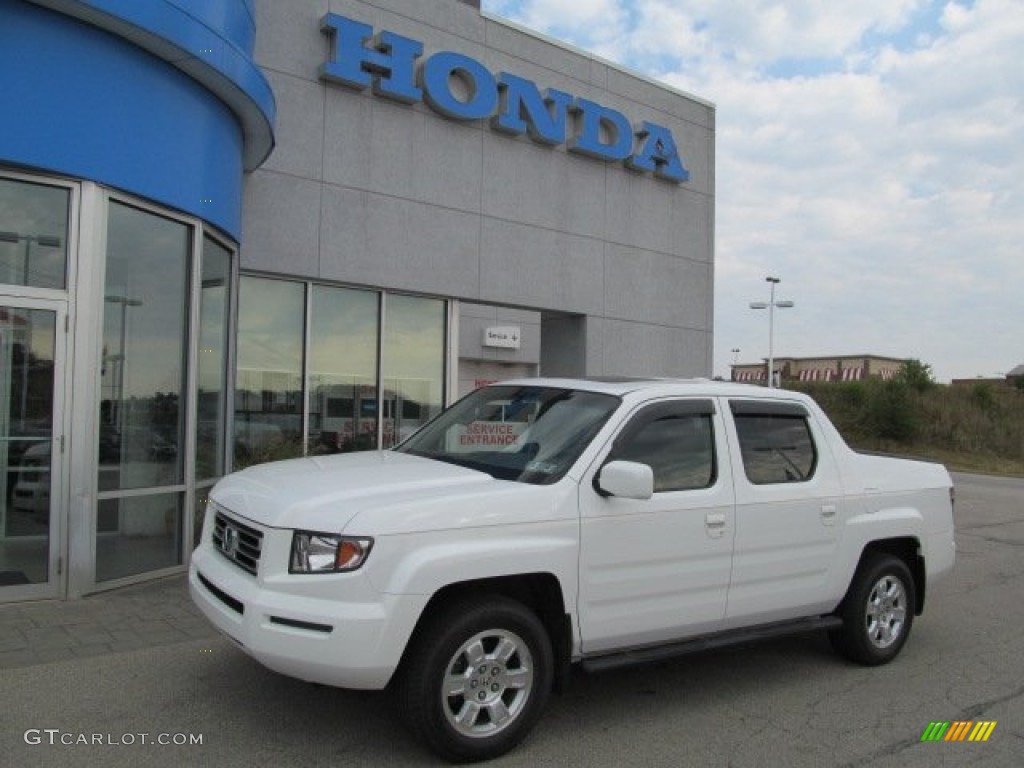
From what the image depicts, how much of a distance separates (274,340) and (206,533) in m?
6.49

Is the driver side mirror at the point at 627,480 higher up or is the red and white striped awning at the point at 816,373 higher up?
the red and white striped awning at the point at 816,373

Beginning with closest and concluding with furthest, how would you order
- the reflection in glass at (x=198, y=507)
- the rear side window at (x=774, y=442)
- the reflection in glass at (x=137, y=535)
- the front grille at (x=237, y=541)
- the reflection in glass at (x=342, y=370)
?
the front grille at (x=237, y=541)
the rear side window at (x=774, y=442)
the reflection in glass at (x=137, y=535)
the reflection in glass at (x=198, y=507)
the reflection in glass at (x=342, y=370)

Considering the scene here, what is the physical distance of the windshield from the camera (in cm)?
464

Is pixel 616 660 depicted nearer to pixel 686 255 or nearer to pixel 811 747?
Answer: pixel 811 747

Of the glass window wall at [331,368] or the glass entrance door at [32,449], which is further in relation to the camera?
the glass window wall at [331,368]

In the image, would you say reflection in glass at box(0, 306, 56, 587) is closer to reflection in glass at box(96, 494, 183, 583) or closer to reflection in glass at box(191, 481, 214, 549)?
reflection in glass at box(96, 494, 183, 583)

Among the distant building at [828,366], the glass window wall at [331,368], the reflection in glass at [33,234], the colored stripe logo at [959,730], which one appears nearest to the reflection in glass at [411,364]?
the glass window wall at [331,368]

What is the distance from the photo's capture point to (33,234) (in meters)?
6.71

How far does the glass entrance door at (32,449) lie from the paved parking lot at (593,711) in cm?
44

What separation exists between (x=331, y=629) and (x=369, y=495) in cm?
63

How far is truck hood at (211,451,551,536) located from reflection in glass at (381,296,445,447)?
7.22m

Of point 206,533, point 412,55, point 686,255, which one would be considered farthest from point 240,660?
point 686,255

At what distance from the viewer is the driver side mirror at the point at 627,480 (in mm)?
4258

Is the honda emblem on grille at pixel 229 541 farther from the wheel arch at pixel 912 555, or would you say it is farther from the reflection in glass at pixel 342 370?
the reflection in glass at pixel 342 370
